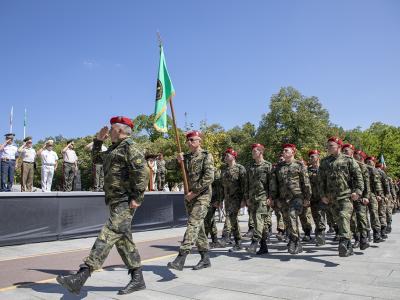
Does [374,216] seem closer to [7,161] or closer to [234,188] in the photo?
[234,188]

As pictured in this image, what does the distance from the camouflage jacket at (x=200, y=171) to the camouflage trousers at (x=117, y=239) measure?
1.56 meters

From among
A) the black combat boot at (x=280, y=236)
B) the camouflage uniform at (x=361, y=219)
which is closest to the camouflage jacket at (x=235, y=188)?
the black combat boot at (x=280, y=236)

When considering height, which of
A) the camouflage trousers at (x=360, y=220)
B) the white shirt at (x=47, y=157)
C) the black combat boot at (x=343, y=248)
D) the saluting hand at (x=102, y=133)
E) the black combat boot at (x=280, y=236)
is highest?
the white shirt at (x=47, y=157)

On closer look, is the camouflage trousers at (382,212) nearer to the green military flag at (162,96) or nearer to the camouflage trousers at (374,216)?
the camouflage trousers at (374,216)

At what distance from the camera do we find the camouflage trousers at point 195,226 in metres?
5.77

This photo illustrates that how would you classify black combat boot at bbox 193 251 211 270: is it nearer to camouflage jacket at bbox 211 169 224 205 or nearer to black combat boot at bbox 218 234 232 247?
black combat boot at bbox 218 234 232 247

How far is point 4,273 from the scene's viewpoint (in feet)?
21.1

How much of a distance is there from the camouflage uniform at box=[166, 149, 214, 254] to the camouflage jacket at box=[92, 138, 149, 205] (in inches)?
52.4

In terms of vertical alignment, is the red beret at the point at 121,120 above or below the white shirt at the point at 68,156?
below

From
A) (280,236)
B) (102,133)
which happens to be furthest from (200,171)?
(280,236)

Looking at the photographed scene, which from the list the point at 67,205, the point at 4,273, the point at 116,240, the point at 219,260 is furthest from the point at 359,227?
the point at 67,205

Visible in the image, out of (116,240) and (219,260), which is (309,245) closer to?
(219,260)

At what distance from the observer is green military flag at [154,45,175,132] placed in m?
7.24

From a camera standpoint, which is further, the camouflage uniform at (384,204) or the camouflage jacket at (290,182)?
the camouflage uniform at (384,204)
